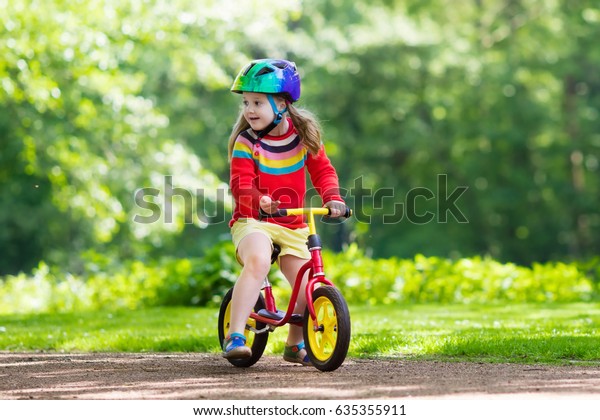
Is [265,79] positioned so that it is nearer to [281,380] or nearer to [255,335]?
[255,335]

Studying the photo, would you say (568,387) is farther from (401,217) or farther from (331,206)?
(401,217)

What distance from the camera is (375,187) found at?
3003 centimetres

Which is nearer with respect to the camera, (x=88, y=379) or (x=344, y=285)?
(x=88, y=379)

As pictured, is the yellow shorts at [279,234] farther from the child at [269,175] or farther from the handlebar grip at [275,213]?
the handlebar grip at [275,213]

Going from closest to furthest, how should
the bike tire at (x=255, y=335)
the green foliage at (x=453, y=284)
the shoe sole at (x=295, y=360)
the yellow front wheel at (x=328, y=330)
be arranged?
the yellow front wheel at (x=328, y=330), the shoe sole at (x=295, y=360), the bike tire at (x=255, y=335), the green foliage at (x=453, y=284)

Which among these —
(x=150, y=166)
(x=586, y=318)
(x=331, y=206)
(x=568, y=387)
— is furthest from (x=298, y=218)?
(x=150, y=166)

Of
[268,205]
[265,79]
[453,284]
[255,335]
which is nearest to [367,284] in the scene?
[453,284]

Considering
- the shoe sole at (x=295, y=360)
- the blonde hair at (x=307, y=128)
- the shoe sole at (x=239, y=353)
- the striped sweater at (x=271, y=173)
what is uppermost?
the blonde hair at (x=307, y=128)

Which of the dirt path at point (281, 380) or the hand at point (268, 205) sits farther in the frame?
the hand at point (268, 205)

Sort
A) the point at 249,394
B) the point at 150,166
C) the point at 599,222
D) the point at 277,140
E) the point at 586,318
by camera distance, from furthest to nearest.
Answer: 1. the point at 599,222
2. the point at 150,166
3. the point at 586,318
4. the point at 277,140
5. the point at 249,394

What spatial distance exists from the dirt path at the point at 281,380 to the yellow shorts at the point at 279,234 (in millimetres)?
683

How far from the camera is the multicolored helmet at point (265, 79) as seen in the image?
5.59 metres

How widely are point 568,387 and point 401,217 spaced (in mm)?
25268

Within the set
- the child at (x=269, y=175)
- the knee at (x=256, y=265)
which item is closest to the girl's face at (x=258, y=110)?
the child at (x=269, y=175)
